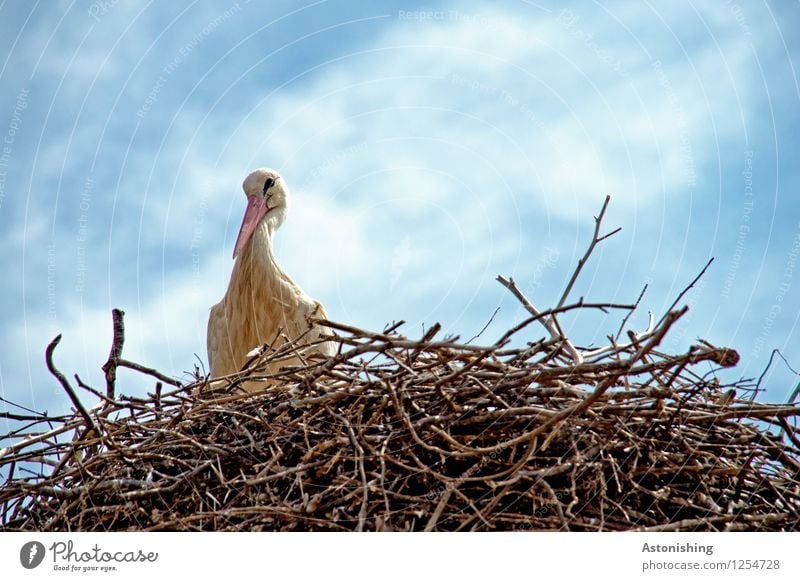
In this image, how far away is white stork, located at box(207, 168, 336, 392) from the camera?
11.9ft

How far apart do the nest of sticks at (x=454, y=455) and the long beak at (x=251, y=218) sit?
219cm

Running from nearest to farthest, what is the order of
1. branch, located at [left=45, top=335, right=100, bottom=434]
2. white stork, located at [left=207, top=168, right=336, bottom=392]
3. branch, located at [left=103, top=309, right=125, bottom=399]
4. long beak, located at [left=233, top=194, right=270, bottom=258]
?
branch, located at [left=45, top=335, right=100, bottom=434] → branch, located at [left=103, top=309, right=125, bottom=399] → white stork, located at [left=207, top=168, right=336, bottom=392] → long beak, located at [left=233, top=194, right=270, bottom=258]

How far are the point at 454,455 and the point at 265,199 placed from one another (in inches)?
109

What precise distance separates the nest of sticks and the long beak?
7.19 ft

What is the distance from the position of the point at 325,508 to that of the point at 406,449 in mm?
184

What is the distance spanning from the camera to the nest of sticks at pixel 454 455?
1708 mm

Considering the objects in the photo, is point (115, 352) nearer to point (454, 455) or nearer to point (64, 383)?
point (64, 383)

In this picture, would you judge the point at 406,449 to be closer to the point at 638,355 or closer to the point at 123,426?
the point at 638,355

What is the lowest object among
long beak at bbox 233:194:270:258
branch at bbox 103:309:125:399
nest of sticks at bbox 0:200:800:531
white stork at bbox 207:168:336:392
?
nest of sticks at bbox 0:200:800:531

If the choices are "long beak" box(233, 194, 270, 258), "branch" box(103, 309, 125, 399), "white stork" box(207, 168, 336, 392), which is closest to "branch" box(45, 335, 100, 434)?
"branch" box(103, 309, 125, 399)

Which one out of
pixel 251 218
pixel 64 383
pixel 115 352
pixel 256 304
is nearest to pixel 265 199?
pixel 251 218

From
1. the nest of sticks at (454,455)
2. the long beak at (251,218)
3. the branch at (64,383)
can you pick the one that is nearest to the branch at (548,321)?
the nest of sticks at (454,455)

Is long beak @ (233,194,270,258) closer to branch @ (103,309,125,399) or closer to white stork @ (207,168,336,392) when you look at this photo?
white stork @ (207,168,336,392)

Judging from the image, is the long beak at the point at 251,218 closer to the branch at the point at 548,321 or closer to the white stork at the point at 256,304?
the white stork at the point at 256,304
